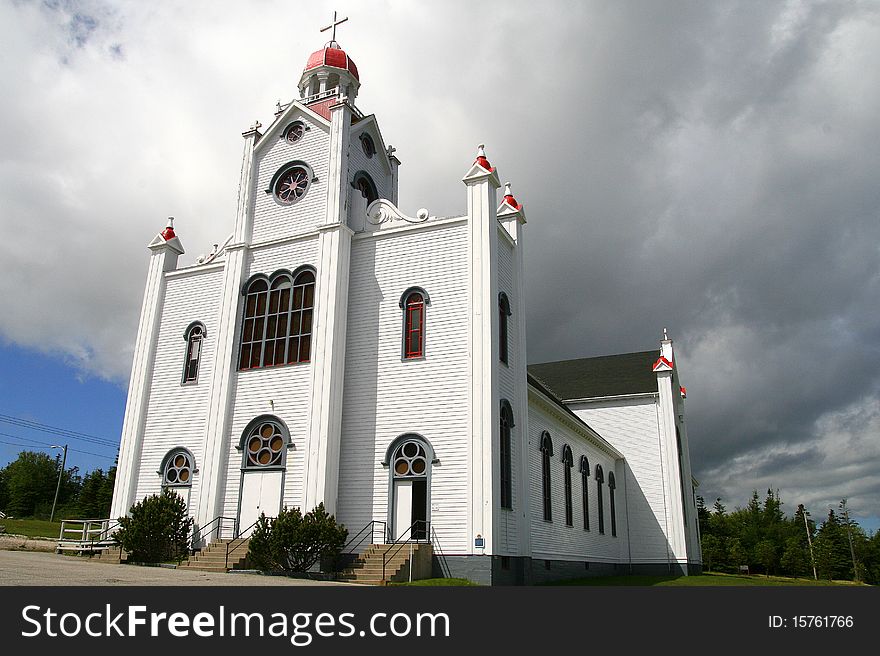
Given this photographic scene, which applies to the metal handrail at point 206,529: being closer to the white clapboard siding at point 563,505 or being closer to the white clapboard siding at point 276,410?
the white clapboard siding at point 276,410

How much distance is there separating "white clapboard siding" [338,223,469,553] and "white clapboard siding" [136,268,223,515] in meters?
6.14

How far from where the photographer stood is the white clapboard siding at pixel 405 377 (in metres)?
21.6

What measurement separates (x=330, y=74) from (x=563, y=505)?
70.4ft

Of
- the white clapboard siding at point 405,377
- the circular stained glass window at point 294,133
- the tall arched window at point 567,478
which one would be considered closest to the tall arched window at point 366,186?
the circular stained glass window at point 294,133

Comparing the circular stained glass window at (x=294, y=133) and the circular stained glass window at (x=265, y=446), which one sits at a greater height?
the circular stained glass window at (x=294, y=133)

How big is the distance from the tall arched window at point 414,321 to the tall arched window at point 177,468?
9.29 m

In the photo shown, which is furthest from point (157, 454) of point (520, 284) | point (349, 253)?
point (520, 284)

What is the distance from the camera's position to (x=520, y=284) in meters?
25.8

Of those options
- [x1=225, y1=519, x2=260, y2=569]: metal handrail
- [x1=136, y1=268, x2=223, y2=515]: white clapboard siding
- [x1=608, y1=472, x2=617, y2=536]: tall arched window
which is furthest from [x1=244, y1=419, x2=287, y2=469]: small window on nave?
[x1=608, y1=472, x2=617, y2=536]: tall arched window

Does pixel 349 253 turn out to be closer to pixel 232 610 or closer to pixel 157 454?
pixel 157 454

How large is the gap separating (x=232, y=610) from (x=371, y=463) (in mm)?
15552

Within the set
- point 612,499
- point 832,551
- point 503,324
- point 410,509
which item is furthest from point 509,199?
point 832,551

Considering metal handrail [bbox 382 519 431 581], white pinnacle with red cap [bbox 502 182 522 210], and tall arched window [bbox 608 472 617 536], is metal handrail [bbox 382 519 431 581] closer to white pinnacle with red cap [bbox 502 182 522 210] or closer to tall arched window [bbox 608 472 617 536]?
white pinnacle with red cap [bbox 502 182 522 210]

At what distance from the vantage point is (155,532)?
2181 cm
